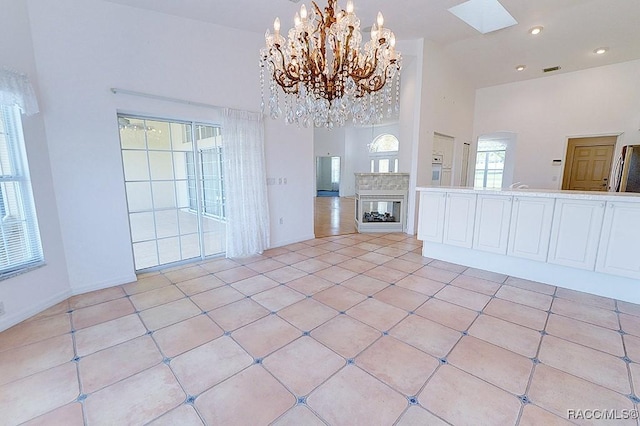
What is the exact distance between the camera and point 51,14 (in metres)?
2.49

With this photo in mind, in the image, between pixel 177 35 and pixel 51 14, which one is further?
pixel 177 35

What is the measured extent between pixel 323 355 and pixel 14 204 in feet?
9.78

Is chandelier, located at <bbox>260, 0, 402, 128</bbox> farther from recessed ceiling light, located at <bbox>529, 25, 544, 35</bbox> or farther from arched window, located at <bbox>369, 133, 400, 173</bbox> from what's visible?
arched window, located at <bbox>369, 133, 400, 173</bbox>

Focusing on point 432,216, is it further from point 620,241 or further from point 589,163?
point 589,163

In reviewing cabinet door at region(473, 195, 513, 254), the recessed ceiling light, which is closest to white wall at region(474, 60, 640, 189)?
the recessed ceiling light

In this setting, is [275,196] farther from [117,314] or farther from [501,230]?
[501,230]

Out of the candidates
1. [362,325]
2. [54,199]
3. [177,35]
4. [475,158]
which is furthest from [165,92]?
[475,158]

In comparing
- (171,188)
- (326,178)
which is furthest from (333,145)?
(171,188)

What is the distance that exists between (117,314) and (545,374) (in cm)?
338

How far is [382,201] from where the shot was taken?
5492 millimetres

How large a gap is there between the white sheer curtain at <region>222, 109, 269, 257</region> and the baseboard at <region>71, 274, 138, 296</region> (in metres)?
1.20

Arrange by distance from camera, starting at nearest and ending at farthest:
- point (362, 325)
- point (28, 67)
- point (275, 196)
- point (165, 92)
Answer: point (362, 325) < point (28, 67) < point (165, 92) < point (275, 196)

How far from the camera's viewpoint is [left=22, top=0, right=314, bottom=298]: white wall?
101 inches

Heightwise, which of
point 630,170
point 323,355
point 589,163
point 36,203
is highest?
point 589,163
